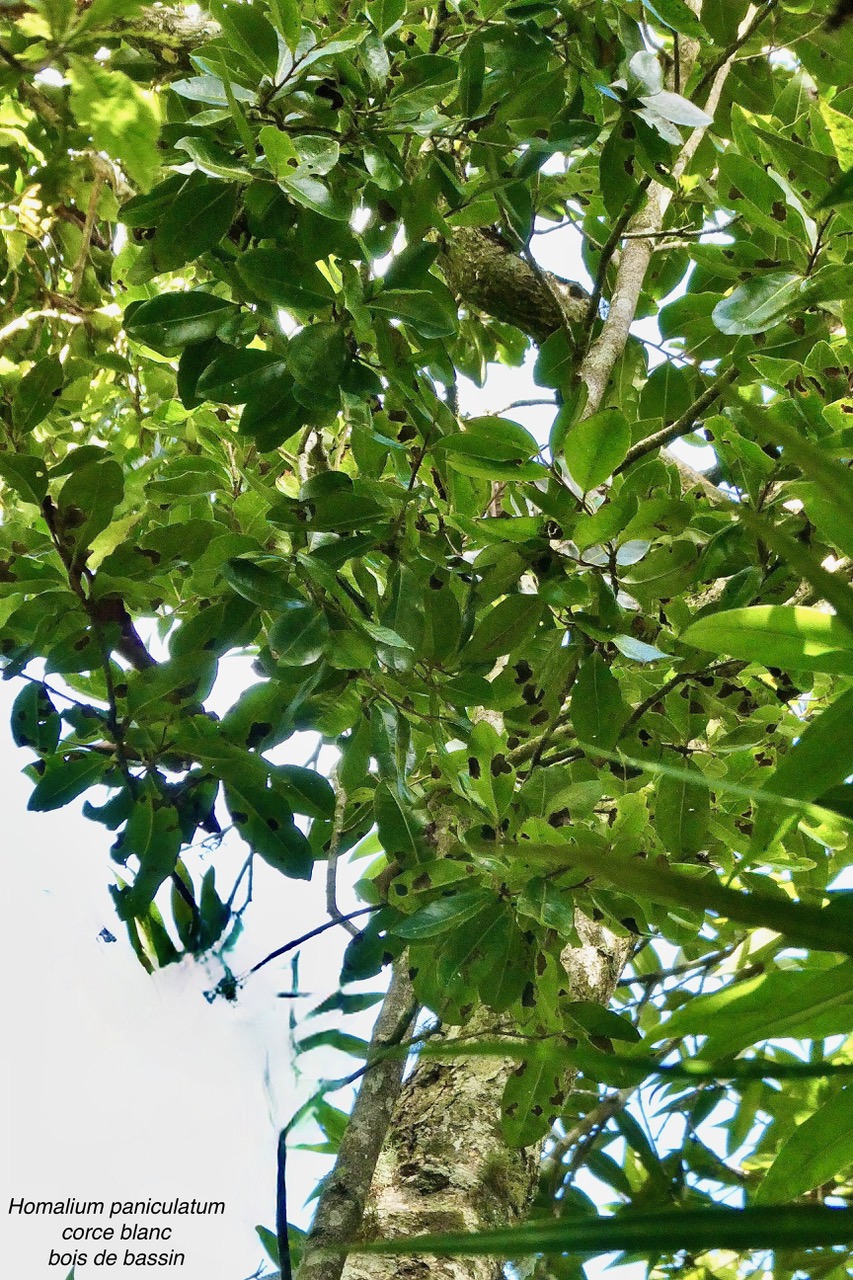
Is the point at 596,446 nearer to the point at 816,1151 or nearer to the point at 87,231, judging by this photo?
the point at 816,1151

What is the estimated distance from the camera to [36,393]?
952mm

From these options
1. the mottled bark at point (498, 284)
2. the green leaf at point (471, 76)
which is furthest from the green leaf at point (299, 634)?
the mottled bark at point (498, 284)

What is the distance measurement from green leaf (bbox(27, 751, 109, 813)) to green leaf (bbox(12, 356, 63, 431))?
0.31 m

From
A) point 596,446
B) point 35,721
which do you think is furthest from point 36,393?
point 596,446

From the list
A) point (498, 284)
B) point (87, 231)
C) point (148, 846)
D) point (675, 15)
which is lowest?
point (148, 846)

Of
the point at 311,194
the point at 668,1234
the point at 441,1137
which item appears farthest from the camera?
the point at 441,1137

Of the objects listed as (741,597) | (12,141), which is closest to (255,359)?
(741,597)

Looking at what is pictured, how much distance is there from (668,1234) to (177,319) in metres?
0.81

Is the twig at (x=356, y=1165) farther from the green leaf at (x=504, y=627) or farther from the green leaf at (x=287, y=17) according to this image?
the green leaf at (x=287, y=17)

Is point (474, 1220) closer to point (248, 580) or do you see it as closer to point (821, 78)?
point (248, 580)

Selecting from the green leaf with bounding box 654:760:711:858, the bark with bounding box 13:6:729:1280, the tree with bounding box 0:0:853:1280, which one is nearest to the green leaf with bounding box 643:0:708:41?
the tree with bounding box 0:0:853:1280

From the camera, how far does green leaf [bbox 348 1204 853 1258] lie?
184mm

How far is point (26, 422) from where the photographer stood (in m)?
0.96

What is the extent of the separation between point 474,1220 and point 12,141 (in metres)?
1.22
